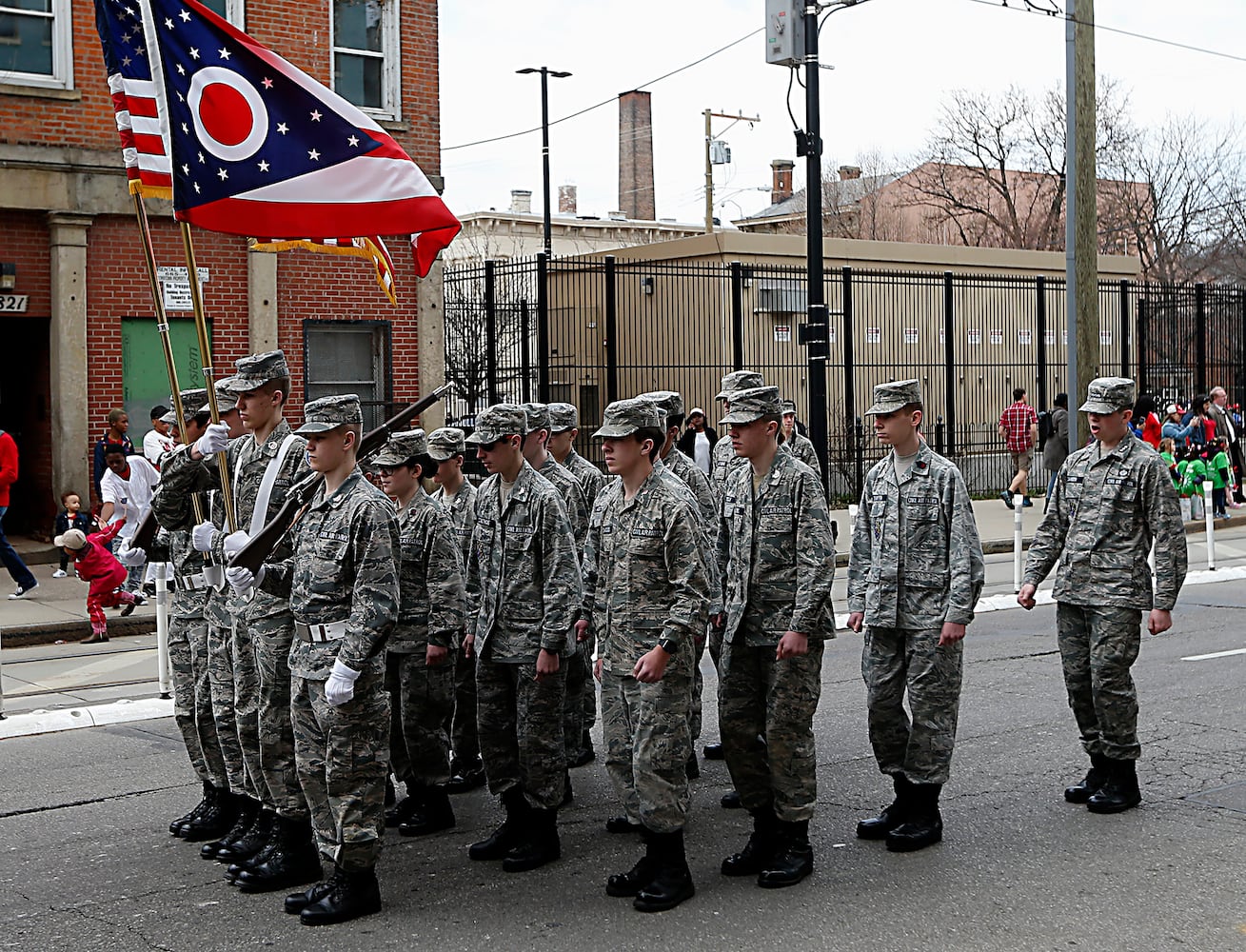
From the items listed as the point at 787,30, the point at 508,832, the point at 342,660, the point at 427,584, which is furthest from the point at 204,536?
the point at 787,30

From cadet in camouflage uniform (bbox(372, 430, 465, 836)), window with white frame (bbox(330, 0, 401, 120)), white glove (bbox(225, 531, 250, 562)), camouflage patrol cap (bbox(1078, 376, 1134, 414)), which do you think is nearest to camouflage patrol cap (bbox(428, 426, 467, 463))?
cadet in camouflage uniform (bbox(372, 430, 465, 836))

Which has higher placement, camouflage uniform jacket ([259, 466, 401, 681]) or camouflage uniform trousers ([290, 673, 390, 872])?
camouflage uniform jacket ([259, 466, 401, 681])

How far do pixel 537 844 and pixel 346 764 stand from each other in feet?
3.69

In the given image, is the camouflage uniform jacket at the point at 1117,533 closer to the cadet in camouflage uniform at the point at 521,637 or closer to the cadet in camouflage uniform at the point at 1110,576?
the cadet in camouflage uniform at the point at 1110,576

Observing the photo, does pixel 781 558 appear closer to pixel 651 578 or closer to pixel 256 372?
pixel 651 578

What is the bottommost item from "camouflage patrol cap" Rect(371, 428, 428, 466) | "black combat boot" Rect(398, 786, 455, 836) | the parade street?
the parade street

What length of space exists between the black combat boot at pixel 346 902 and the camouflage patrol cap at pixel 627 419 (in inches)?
80.1

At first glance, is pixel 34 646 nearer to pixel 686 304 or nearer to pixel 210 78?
pixel 210 78

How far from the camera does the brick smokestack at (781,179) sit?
2803 inches

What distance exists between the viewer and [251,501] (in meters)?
6.62

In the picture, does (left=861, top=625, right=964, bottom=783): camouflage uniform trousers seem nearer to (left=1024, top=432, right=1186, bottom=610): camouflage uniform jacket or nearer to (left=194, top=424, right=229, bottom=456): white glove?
(left=1024, top=432, right=1186, bottom=610): camouflage uniform jacket

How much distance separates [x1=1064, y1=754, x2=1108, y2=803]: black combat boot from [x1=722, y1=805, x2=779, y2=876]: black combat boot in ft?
5.96

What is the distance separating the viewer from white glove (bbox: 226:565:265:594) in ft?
19.5

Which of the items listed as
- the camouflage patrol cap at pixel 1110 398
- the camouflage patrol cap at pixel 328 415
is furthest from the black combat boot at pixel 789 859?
the camouflage patrol cap at pixel 1110 398
